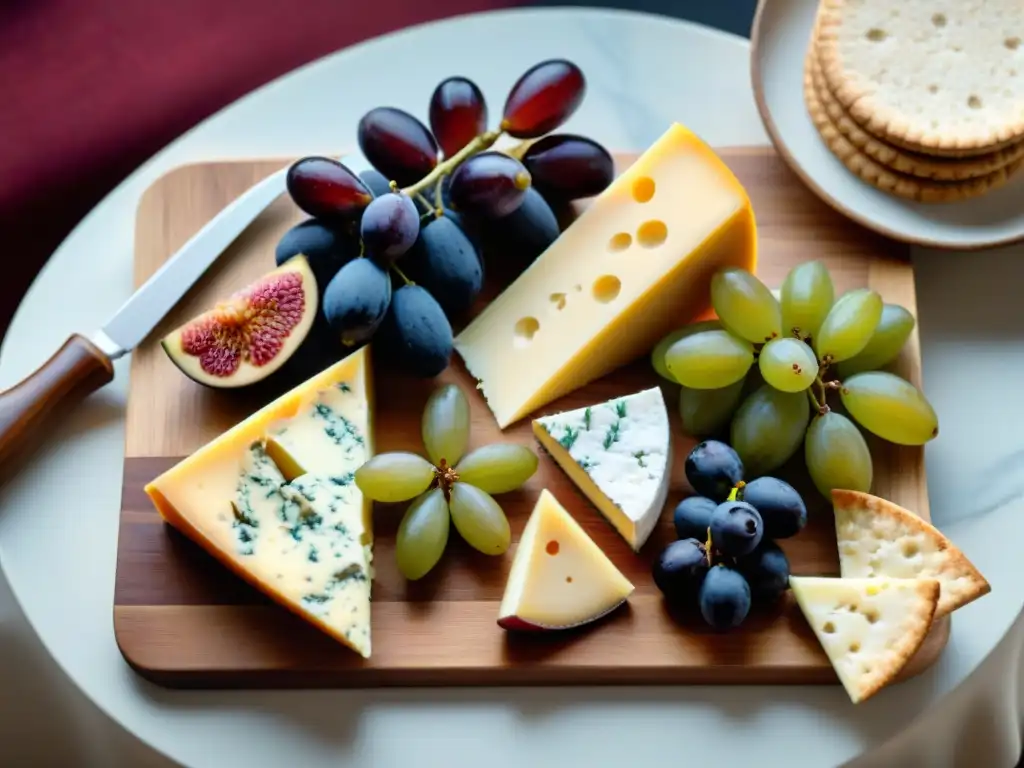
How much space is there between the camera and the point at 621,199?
1.43 metres

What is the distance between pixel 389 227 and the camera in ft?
4.30

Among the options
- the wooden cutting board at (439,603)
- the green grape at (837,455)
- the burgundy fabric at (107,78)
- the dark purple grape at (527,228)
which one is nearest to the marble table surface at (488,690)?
the wooden cutting board at (439,603)

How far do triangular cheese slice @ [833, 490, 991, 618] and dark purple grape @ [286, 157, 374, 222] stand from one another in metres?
0.64

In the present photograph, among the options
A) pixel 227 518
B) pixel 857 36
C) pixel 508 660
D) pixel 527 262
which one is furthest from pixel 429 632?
pixel 857 36

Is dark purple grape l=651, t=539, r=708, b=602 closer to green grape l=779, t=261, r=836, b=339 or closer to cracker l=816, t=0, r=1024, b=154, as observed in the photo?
green grape l=779, t=261, r=836, b=339

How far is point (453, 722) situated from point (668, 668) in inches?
9.2

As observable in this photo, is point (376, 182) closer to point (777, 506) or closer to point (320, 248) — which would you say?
point (320, 248)

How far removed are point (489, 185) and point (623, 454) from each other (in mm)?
346

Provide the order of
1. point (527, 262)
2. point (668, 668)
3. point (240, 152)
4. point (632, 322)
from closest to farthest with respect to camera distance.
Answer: point (668, 668) < point (632, 322) < point (527, 262) < point (240, 152)

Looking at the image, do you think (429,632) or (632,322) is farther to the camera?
(632,322)

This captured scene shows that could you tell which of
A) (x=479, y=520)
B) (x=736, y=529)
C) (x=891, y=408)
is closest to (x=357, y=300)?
(x=479, y=520)

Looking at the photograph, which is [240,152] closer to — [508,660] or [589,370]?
[589,370]

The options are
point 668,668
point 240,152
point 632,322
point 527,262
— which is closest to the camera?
point 668,668

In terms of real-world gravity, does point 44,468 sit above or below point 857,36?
below
